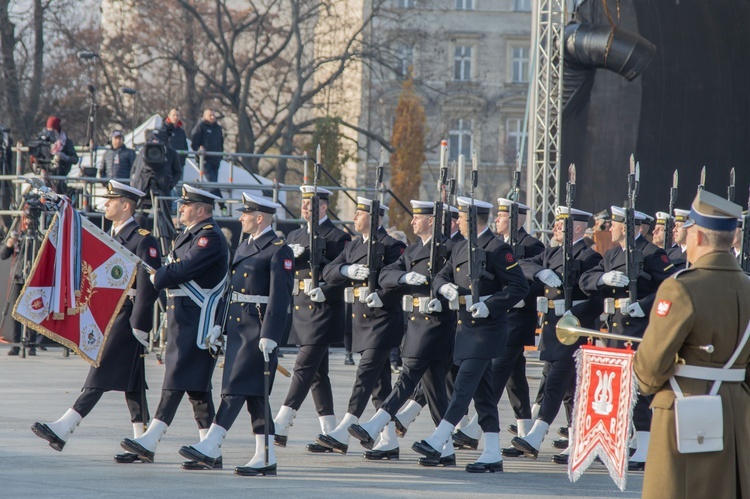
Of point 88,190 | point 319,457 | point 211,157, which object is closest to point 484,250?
point 319,457

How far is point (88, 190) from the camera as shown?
1873 cm

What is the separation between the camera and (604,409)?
7121 mm

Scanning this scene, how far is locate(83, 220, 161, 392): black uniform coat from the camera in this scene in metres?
8.97

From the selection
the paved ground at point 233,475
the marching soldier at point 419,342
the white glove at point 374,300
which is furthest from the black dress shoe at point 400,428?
the white glove at point 374,300

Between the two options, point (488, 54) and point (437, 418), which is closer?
point (437, 418)

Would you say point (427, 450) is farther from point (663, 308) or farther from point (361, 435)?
point (663, 308)

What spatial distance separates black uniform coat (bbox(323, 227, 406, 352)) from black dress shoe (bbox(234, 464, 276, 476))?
171cm

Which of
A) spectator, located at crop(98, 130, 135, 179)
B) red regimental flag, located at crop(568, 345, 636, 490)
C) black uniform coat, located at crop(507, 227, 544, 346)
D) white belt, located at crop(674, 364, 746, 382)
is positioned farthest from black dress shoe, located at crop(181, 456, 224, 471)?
spectator, located at crop(98, 130, 135, 179)

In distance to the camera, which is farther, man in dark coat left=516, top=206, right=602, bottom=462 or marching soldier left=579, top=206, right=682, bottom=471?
marching soldier left=579, top=206, right=682, bottom=471

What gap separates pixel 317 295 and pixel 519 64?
159 ft

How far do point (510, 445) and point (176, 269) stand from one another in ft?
10.9

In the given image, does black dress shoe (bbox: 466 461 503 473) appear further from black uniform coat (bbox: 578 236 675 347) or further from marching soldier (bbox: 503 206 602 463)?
black uniform coat (bbox: 578 236 675 347)

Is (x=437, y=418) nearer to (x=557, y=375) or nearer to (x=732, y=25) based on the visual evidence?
(x=557, y=375)

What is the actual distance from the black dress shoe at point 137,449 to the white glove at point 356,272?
2.20m
